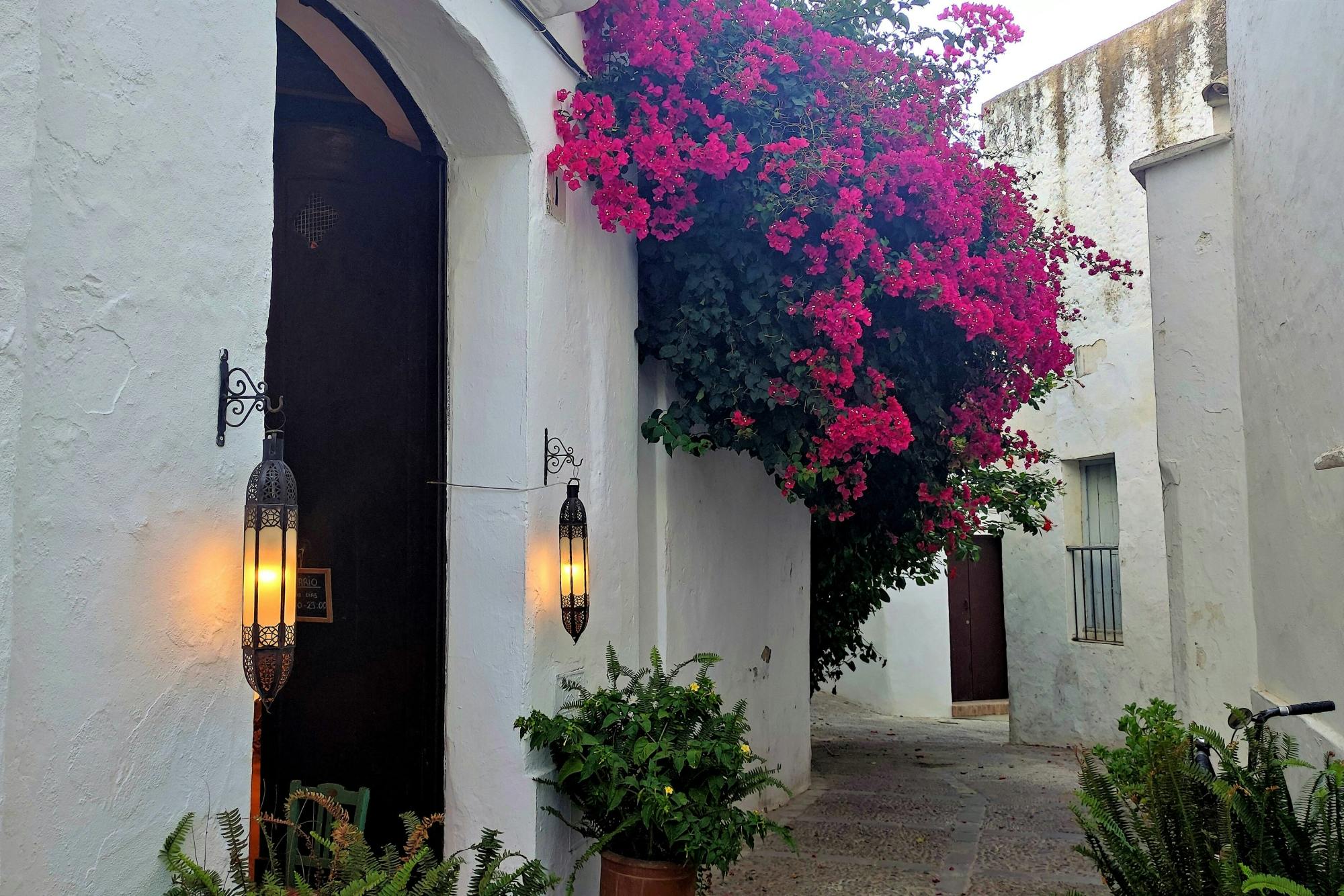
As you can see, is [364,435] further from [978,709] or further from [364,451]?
[978,709]

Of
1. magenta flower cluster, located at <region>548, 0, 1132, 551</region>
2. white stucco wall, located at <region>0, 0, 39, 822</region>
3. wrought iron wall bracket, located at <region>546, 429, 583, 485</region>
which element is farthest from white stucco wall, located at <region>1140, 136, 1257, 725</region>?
white stucco wall, located at <region>0, 0, 39, 822</region>

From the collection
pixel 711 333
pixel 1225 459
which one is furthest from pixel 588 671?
pixel 1225 459

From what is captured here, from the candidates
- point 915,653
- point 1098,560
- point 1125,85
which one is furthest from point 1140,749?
point 915,653

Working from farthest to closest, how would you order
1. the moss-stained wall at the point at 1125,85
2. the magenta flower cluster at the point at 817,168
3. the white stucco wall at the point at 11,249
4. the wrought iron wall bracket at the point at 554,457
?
the moss-stained wall at the point at 1125,85
the magenta flower cluster at the point at 817,168
the wrought iron wall bracket at the point at 554,457
the white stucco wall at the point at 11,249

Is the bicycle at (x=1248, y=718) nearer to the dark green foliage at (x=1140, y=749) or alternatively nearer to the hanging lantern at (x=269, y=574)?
the dark green foliage at (x=1140, y=749)

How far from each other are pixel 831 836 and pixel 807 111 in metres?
4.06

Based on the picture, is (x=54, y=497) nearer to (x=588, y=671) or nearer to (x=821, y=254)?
(x=588, y=671)

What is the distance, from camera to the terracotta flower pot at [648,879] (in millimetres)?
4051

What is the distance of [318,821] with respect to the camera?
3414 millimetres

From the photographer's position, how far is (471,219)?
14.2ft

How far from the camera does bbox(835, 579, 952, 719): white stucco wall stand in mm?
14016

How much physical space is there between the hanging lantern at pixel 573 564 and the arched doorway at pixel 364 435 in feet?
1.53

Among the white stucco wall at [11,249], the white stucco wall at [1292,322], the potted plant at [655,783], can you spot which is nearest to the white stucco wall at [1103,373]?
the white stucco wall at [1292,322]

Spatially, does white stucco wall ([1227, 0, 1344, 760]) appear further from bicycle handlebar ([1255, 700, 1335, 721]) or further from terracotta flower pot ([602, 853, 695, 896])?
A: terracotta flower pot ([602, 853, 695, 896])
